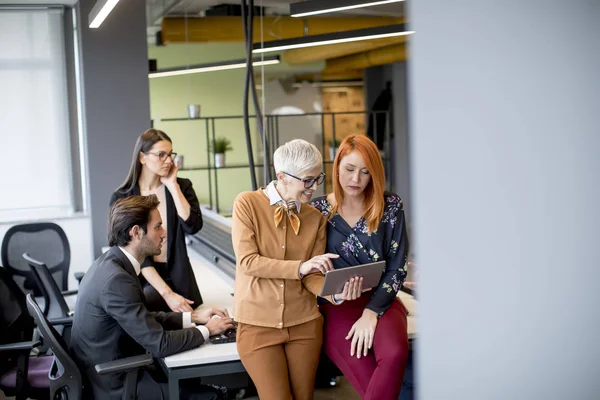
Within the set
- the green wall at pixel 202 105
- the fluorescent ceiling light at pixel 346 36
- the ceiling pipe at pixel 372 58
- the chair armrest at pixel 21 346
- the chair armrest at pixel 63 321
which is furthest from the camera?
the green wall at pixel 202 105

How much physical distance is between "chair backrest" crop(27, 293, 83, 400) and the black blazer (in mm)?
676

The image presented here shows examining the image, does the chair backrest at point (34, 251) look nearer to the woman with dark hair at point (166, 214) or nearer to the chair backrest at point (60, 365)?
the woman with dark hair at point (166, 214)

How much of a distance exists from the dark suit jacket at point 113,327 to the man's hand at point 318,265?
644 millimetres

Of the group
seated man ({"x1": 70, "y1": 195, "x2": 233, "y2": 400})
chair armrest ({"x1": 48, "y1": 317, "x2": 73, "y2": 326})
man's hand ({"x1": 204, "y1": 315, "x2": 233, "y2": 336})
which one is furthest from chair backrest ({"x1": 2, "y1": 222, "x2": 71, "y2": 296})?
man's hand ({"x1": 204, "y1": 315, "x2": 233, "y2": 336})

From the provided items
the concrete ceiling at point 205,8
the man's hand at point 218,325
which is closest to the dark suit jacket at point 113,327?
the man's hand at point 218,325

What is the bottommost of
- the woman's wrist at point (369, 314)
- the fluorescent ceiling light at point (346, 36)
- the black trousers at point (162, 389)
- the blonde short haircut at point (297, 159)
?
the black trousers at point (162, 389)

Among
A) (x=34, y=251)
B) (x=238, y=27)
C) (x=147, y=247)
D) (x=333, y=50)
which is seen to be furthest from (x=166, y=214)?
(x=333, y=50)

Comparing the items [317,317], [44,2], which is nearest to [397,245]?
[317,317]

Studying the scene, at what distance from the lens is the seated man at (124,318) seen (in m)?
3.12

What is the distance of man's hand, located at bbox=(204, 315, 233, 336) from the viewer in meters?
3.32

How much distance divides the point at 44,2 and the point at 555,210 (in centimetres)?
732

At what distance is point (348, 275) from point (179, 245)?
123 centimetres

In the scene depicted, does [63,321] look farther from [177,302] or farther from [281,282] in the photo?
[281,282]

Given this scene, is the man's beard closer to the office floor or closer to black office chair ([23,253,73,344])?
the office floor
